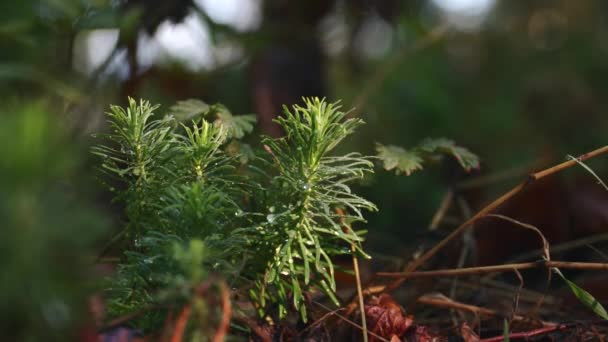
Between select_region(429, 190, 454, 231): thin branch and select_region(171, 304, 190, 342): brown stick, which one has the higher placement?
select_region(429, 190, 454, 231): thin branch

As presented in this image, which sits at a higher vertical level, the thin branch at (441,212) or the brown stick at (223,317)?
the thin branch at (441,212)

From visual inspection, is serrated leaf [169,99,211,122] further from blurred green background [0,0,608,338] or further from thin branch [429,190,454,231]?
thin branch [429,190,454,231]

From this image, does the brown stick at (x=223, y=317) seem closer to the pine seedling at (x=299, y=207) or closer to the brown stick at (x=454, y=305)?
the pine seedling at (x=299, y=207)

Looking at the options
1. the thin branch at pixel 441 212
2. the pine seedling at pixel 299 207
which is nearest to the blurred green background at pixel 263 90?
the thin branch at pixel 441 212

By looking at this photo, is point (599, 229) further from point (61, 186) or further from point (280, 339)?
point (61, 186)

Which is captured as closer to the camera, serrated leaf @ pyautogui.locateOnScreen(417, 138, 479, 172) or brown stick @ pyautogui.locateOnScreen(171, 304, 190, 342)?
brown stick @ pyautogui.locateOnScreen(171, 304, 190, 342)

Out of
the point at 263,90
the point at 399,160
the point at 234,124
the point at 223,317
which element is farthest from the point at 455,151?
the point at 263,90

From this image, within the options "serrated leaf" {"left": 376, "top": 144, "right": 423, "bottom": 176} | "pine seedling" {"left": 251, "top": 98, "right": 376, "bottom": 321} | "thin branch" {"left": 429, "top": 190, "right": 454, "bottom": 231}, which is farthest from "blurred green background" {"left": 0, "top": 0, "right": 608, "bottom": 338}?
"serrated leaf" {"left": 376, "top": 144, "right": 423, "bottom": 176}
